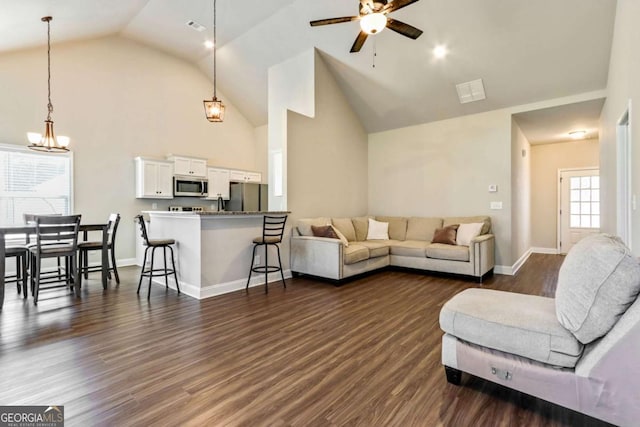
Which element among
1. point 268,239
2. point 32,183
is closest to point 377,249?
point 268,239

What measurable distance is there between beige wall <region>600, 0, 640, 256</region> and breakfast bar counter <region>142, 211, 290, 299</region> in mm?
4102

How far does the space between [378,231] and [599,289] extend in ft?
15.2

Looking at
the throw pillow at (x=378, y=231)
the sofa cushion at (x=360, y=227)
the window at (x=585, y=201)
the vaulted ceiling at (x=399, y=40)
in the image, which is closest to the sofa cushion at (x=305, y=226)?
the sofa cushion at (x=360, y=227)

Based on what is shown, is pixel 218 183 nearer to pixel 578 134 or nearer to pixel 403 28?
pixel 403 28

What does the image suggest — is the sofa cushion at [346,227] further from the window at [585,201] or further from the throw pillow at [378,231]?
the window at [585,201]

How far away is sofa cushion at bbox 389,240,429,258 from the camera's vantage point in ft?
17.1

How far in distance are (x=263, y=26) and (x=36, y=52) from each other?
3749 millimetres

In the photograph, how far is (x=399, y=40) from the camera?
477 cm

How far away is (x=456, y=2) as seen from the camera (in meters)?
4.08

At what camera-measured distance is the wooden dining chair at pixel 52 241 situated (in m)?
3.64

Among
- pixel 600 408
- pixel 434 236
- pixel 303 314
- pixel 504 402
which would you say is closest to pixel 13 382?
pixel 303 314

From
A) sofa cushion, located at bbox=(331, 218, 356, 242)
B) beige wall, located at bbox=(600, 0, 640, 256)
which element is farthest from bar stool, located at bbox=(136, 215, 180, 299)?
beige wall, located at bbox=(600, 0, 640, 256)

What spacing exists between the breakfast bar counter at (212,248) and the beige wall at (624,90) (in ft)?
13.5

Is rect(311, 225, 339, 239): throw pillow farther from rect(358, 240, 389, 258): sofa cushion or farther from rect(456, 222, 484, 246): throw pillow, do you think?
rect(456, 222, 484, 246): throw pillow
